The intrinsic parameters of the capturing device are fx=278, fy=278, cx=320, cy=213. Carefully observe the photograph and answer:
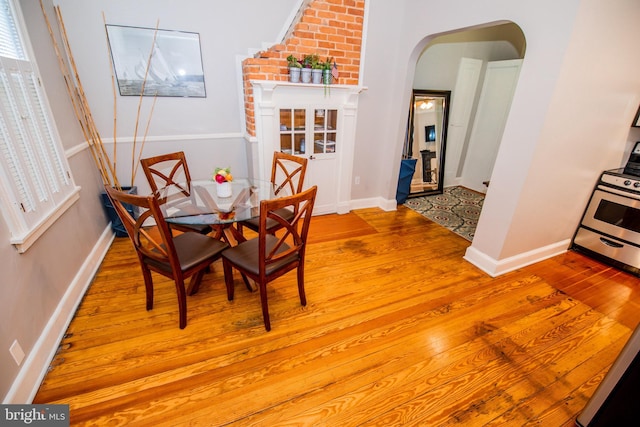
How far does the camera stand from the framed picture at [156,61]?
260 centimetres

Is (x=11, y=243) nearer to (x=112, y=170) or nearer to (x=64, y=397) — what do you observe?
(x=64, y=397)

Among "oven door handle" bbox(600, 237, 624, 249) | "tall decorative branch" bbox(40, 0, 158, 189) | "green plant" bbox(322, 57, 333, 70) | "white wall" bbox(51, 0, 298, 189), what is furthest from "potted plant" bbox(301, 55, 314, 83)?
"oven door handle" bbox(600, 237, 624, 249)

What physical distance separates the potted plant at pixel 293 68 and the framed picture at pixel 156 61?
0.94 metres

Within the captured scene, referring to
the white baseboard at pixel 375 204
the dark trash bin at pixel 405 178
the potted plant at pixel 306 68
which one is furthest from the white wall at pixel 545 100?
the white baseboard at pixel 375 204

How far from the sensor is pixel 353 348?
179 centimetres

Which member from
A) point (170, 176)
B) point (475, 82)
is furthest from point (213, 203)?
point (475, 82)

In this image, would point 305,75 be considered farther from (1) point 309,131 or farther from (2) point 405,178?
(2) point 405,178

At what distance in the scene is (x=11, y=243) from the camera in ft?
4.71

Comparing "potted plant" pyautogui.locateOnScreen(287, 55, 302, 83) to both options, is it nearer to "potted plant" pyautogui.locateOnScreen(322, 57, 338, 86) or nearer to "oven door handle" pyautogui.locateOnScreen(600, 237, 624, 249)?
"potted plant" pyautogui.locateOnScreen(322, 57, 338, 86)

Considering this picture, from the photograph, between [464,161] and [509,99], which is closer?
[509,99]

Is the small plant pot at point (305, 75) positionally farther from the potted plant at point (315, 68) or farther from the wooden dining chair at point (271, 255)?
the wooden dining chair at point (271, 255)

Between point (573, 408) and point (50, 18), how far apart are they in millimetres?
4476

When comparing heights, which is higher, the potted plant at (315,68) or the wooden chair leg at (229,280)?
the potted plant at (315,68)

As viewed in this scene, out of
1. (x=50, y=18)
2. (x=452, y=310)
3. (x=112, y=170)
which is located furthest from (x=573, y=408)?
(x=50, y=18)
